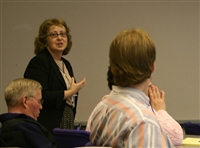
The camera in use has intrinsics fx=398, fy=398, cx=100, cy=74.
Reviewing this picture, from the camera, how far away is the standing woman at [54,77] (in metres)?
3.46

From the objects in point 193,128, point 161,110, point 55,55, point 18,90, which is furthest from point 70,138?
point 193,128

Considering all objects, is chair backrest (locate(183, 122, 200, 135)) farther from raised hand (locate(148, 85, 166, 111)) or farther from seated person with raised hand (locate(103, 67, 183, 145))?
raised hand (locate(148, 85, 166, 111))

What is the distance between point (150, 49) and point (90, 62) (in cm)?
374

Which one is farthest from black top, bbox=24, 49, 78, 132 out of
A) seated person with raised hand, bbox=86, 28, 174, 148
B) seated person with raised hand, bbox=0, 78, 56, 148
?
seated person with raised hand, bbox=86, 28, 174, 148

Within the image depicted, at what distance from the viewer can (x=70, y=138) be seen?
8.98ft

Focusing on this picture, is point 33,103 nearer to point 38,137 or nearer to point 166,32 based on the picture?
point 38,137

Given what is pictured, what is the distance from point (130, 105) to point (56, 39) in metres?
2.28

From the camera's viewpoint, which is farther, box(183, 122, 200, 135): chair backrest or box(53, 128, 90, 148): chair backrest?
box(183, 122, 200, 135): chair backrest

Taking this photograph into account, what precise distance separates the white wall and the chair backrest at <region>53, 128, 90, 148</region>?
243 centimetres

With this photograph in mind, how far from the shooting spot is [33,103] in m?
2.84

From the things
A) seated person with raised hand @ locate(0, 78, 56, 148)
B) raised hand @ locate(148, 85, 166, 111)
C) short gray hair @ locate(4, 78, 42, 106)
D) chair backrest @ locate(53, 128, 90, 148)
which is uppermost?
raised hand @ locate(148, 85, 166, 111)

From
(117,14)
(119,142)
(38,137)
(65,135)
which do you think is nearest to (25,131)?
(38,137)

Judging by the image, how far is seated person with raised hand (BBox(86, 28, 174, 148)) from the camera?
1.37 m

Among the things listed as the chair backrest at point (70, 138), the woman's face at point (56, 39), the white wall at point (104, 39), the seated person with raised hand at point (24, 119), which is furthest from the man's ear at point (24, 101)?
the white wall at point (104, 39)
